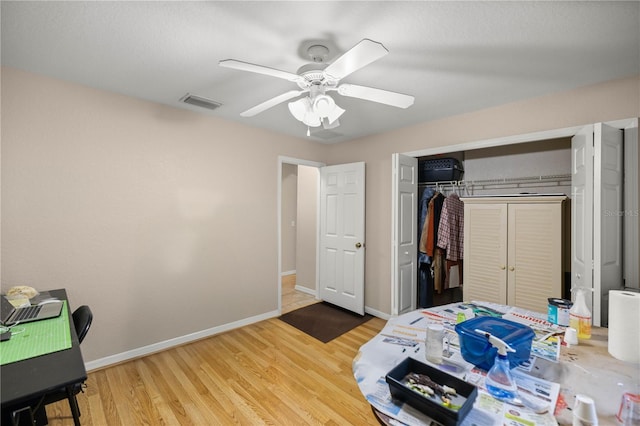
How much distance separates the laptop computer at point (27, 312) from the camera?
4.96 feet

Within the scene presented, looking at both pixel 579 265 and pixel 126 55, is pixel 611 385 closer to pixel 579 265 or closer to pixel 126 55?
pixel 579 265

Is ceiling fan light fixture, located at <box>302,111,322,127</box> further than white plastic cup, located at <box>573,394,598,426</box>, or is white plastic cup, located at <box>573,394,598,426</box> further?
ceiling fan light fixture, located at <box>302,111,322,127</box>

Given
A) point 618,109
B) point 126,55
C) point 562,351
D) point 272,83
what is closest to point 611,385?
point 562,351

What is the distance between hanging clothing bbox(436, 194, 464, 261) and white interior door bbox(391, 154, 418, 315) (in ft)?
1.01

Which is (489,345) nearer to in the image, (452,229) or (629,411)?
(629,411)

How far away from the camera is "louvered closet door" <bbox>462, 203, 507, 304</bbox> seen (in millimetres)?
2893

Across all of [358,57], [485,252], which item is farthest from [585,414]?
[485,252]

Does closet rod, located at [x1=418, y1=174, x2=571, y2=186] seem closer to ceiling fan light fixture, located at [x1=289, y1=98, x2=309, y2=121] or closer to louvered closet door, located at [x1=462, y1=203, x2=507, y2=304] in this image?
louvered closet door, located at [x1=462, y1=203, x2=507, y2=304]

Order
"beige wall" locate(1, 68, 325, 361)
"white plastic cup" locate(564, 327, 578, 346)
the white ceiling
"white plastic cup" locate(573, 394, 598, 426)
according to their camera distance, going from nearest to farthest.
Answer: "white plastic cup" locate(573, 394, 598, 426)
"white plastic cup" locate(564, 327, 578, 346)
the white ceiling
"beige wall" locate(1, 68, 325, 361)

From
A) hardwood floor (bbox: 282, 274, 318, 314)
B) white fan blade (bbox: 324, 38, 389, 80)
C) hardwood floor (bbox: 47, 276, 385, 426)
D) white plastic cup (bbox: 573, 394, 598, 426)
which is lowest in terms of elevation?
hardwood floor (bbox: 47, 276, 385, 426)

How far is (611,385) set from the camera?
102cm

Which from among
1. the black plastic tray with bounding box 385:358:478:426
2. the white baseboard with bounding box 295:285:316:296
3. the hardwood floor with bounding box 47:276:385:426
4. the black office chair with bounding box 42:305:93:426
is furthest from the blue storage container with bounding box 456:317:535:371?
the white baseboard with bounding box 295:285:316:296

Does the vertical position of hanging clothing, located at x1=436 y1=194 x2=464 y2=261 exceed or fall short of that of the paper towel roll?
it exceeds it

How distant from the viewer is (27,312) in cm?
162
